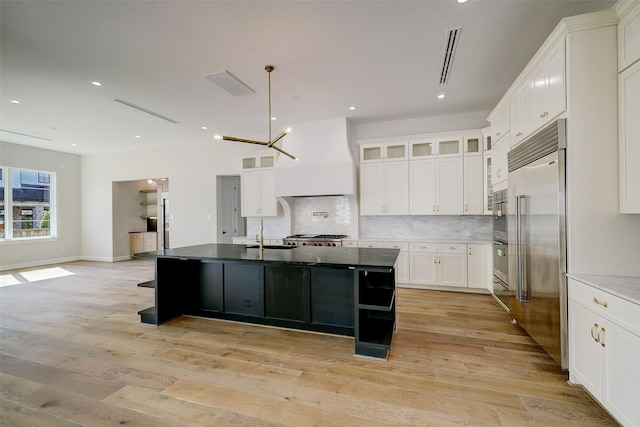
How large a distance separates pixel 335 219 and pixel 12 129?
6.77m

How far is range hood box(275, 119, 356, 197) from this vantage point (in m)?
5.05

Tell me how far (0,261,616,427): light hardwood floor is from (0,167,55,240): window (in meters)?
4.67

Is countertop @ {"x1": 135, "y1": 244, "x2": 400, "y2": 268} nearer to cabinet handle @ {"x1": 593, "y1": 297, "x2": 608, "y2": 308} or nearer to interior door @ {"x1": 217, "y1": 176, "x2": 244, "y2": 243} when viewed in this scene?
cabinet handle @ {"x1": 593, "y1": 297, "x2": 608, "y2": 308}

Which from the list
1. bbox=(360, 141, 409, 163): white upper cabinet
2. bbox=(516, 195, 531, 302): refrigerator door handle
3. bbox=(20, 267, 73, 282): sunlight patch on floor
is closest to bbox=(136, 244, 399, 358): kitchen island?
bbox=(516, 195, 531, 302): refrigerator door handle

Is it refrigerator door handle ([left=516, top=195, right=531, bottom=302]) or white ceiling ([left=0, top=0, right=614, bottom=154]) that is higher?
white ceiling ([left=0, top=0, right=614, bottom=154])

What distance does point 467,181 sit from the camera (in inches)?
183

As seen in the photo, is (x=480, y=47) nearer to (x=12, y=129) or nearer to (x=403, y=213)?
(x=403, y=213)

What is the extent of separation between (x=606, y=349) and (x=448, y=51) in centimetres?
294

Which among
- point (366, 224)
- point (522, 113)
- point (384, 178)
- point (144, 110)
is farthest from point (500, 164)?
point (144, 110)

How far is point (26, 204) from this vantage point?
22.6 ft

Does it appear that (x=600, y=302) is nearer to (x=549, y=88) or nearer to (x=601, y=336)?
(x=601, y=336)

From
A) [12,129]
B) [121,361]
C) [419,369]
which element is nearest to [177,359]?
[121,361]

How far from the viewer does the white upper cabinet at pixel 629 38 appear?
1850 millimetres

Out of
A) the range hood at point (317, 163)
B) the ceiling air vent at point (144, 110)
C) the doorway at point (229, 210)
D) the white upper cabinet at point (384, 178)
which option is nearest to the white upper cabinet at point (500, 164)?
the white upper cabinet at point (384, 178)
